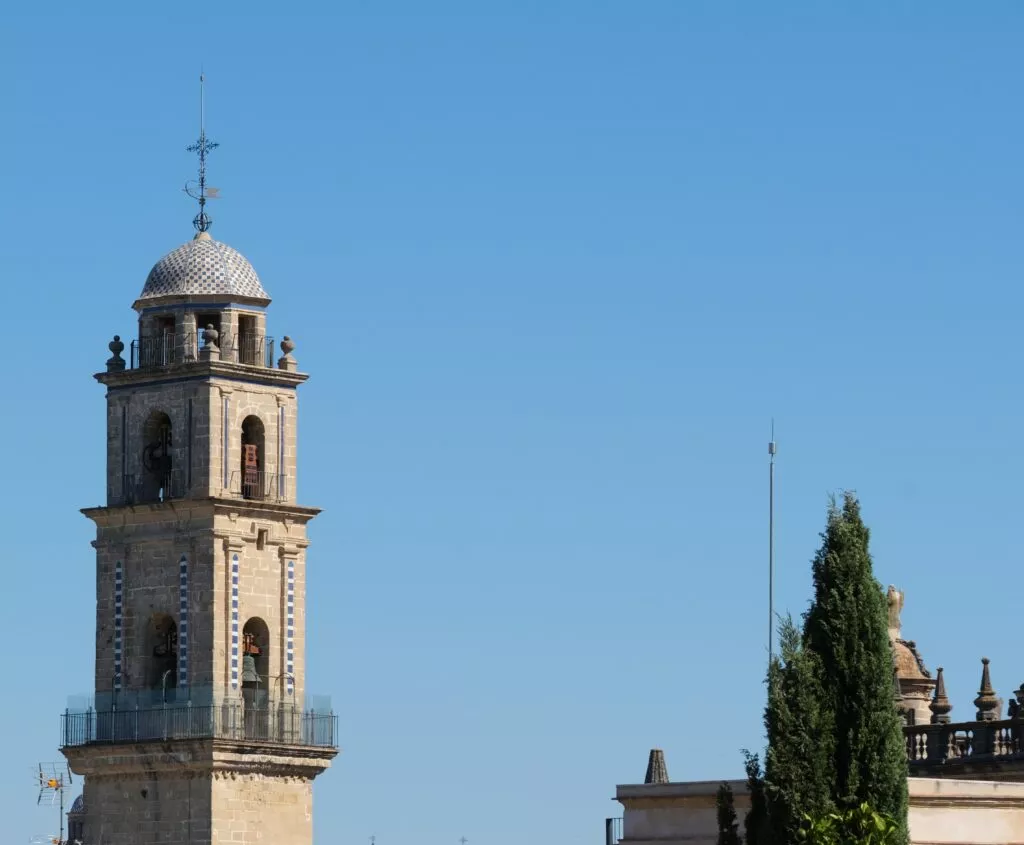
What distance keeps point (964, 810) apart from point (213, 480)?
34817 mm

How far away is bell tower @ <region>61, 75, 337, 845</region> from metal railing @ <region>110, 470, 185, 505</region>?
5 centimetres

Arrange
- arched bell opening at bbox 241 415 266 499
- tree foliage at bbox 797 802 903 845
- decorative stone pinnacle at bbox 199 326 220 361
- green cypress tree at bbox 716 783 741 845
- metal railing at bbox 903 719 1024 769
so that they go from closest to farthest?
tree foliage at bbox 797 802 903 845, green cypress tree at bbox 716 783 741 845, metal railing at bbox 903 719 1024 769, decorative stone pinnacle at bbox 199 326 220 361, arched bell opening at bbox 241 415 266 499

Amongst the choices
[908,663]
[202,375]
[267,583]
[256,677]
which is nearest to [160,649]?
[256,677]

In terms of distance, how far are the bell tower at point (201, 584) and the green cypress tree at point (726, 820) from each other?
109 ft

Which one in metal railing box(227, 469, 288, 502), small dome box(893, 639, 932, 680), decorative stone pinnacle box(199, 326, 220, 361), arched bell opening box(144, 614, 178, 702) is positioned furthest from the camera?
metal railing box(227, 469, 288, 502)

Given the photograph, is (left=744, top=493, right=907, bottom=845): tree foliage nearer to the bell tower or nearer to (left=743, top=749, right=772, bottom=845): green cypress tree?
(left=743, top=749, right=772, bottom=845): green cypress tree

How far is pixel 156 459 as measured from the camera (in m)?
90.2

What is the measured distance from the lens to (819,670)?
172 feet

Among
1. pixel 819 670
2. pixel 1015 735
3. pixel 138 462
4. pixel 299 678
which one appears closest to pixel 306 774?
pixel 299 678

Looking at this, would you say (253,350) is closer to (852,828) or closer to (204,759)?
(204,759)

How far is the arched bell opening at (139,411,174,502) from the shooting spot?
89.8 m

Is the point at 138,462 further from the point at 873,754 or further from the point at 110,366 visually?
the point at 873,754

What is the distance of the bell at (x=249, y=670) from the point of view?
290 feet

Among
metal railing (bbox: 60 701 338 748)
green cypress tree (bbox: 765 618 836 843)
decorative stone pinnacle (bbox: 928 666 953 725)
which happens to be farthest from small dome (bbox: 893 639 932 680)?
green cypress tree (bbox: 765 618 836 843)
